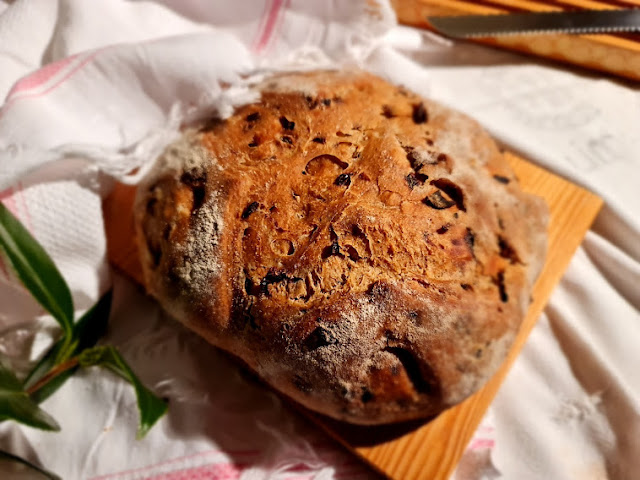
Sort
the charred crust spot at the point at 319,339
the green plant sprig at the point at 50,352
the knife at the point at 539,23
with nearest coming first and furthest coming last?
the charred crust spot at the point at 319,339, the green plant sprig at the point at 50,352, the knife at the point at 539,23

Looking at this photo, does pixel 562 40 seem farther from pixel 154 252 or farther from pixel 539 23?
pixel 154 252

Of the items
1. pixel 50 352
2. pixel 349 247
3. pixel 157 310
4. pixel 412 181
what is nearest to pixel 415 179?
pixel 412 181

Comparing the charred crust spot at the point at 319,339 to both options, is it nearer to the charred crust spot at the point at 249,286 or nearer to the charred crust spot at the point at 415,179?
the charred crust spot at the point at 249,286

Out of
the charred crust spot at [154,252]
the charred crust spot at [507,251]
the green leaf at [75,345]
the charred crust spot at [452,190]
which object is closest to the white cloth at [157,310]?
the green leaf at [75,345]

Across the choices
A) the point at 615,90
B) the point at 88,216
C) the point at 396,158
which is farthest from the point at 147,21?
the point at 615,90

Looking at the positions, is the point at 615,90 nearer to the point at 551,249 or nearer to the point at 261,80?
the point at 551,249

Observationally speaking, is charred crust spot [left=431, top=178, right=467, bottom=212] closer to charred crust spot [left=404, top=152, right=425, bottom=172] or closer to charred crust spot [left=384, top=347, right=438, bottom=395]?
charred crust spot [left=404, top=152, right=425, bottom=172]
